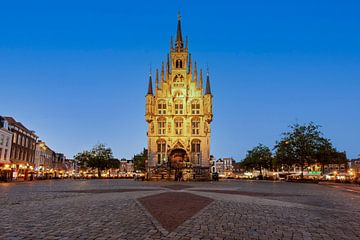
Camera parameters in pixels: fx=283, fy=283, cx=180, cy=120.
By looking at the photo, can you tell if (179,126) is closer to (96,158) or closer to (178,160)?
(178,160)

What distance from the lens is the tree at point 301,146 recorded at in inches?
2420

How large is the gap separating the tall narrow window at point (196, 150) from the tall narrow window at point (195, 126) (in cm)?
219

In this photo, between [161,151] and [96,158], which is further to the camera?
[96,158]

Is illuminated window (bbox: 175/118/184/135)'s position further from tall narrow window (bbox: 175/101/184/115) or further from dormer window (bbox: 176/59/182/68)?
dormer window (bbox: 176/59/182/68)

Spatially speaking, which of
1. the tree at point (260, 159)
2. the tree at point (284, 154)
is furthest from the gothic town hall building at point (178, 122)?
the tree at point (260, 159)

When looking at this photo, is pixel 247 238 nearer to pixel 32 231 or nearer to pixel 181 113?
pixel 32 231

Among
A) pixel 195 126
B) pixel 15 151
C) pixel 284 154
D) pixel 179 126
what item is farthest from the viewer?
pixel 179 126

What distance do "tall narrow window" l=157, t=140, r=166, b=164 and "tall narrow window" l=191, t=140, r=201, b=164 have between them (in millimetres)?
6841

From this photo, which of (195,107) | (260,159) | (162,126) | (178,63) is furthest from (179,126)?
(260,159)

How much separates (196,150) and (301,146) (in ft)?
77.1

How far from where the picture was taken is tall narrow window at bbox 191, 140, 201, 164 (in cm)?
6762

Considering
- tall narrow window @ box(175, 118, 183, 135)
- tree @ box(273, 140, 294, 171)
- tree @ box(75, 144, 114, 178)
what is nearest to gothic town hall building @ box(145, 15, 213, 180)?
tall narrow window @ box(175, 118, 183, 135)

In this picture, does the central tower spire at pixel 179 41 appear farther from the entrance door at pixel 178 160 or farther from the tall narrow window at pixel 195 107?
the entrance door at pixel 178 160

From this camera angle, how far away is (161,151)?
6862cm
